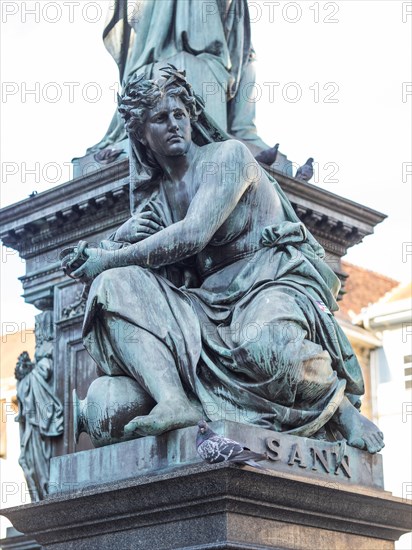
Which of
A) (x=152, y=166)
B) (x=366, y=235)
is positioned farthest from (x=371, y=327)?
(x=152, y=166)

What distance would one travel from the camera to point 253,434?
21.9 feet

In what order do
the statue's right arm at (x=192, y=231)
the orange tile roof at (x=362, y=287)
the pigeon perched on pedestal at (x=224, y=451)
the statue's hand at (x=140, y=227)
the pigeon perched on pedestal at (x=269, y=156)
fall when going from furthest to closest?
the orange tile roof at (x=362, y=287)
the pigeon perched on pedestal at (x=269, y=156)
the statue's hand at (x=140, y=227)
the statue's right arm at (x=192, y=231)
the pigeon perched on pedestal at (x=224, y=451)

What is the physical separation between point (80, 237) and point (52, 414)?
78.1 inches

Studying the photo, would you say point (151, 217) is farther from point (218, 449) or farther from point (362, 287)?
point (362, 287)

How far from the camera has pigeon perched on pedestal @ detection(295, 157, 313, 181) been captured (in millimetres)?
14000

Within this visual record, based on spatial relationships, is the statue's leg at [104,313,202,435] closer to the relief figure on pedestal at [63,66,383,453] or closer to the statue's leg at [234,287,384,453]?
the relief figure on pedestal at [63,66,383,453]

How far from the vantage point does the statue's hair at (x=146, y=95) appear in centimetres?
757

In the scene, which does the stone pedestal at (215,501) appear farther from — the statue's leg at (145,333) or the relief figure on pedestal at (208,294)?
the statue's leg at (145,333)

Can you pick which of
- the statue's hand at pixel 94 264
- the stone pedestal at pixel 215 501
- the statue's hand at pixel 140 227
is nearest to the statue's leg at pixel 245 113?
the statue's hand at pixel 140 227

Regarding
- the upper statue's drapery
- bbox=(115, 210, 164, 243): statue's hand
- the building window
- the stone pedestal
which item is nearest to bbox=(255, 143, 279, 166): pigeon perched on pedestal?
the upper statue's drapery

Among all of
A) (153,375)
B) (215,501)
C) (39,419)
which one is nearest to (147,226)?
(153,375)

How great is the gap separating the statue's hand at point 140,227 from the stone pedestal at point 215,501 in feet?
4.22

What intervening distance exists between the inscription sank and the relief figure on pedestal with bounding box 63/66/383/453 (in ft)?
0.44

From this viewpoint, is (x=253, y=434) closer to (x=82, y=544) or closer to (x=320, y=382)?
(x=320, y=382)
